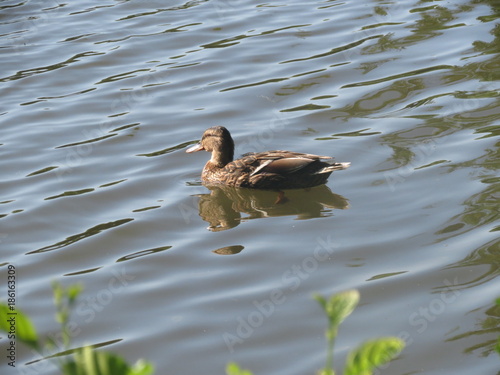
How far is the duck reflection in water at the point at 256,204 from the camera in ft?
24.7

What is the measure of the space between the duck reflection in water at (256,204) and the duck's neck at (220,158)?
0.96ft

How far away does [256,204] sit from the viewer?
7.97 meters

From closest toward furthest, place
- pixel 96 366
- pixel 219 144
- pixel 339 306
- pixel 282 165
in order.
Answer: pixel 96 366 < pixel 339 306 < pixel 282 165 < pixel 219 144

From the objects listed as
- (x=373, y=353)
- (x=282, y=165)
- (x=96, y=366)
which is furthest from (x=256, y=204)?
(x=96, y=366)

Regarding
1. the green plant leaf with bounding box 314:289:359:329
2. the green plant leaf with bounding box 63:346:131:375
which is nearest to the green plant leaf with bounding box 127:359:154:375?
the green plant leaf with bounding box 63:346:131:375

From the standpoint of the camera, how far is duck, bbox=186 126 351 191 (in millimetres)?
7773

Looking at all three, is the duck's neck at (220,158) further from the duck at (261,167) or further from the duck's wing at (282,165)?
the duck's wing at (282,165)

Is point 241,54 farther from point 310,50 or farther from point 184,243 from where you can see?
point 184,243

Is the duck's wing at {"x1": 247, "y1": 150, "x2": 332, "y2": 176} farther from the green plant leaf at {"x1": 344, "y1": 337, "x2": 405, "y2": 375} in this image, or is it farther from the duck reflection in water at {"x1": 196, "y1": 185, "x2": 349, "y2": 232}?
the green plant leaf at {"x1": 344, "y1": 337, "x2": 405, "y2": 375}

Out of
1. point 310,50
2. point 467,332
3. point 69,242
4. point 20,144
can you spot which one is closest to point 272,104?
point 310,50

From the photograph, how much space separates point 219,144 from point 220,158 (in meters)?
0.14

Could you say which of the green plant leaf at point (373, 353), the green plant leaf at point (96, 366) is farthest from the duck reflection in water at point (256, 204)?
the green plant leaf at point (96, 366)

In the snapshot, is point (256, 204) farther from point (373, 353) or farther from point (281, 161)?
point (373, 353)

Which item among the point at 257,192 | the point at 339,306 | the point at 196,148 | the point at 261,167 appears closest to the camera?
the point at 339,306
